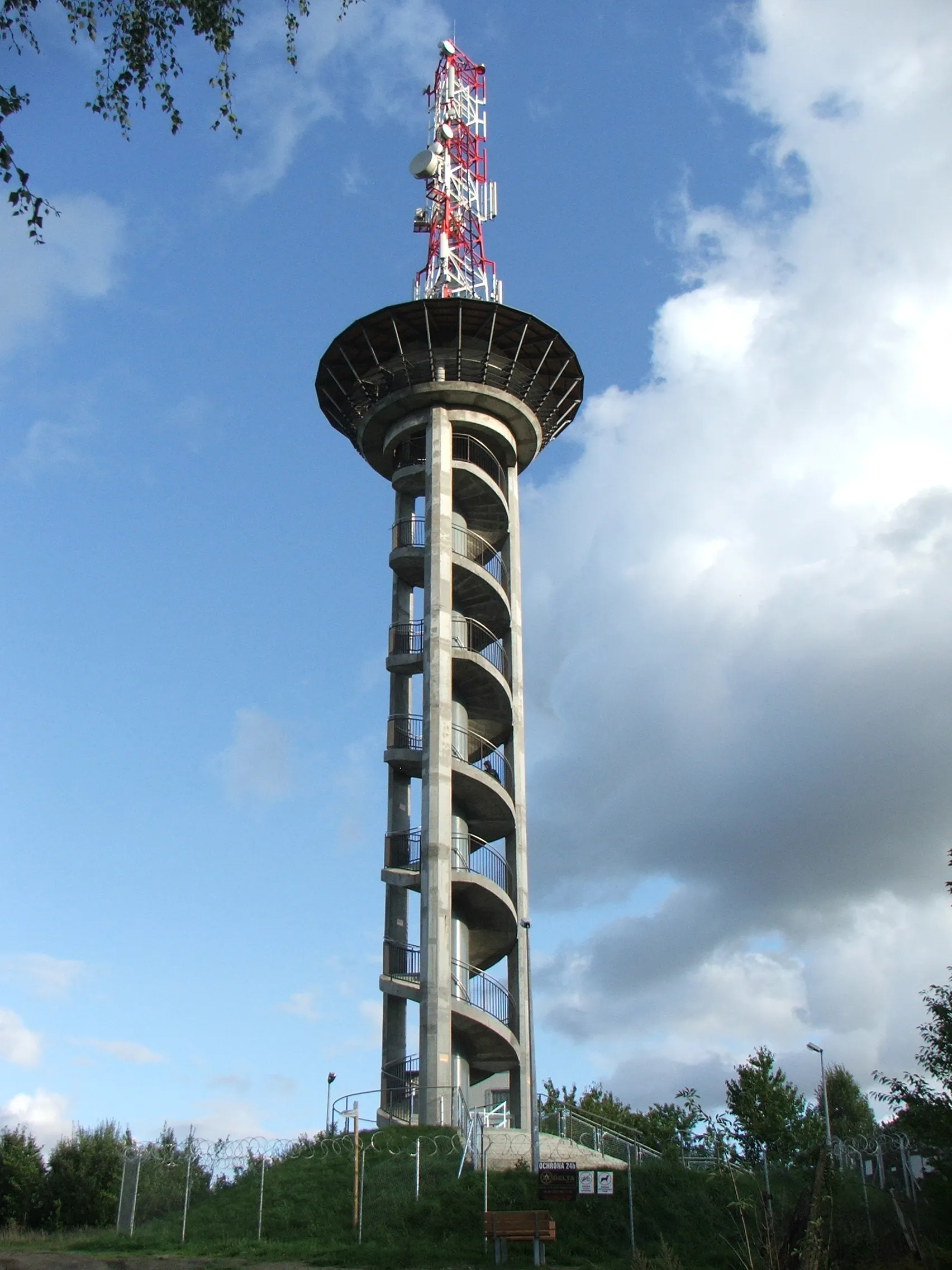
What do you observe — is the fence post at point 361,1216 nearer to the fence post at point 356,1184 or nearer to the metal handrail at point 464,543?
the fence post at point 356,1184

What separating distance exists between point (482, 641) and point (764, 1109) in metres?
22.0

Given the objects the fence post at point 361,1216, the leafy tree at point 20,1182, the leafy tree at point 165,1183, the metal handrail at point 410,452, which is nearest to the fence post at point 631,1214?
the fence post at point 361,1216

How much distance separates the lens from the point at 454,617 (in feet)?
152

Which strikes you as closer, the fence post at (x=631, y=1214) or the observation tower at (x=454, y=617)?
the fence post at (x=631, y=1214)

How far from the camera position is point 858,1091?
→ 2552 inches

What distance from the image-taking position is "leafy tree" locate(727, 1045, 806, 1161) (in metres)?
50.1

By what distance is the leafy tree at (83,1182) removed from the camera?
3756cm

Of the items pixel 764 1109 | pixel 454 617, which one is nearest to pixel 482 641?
pixel 454 617

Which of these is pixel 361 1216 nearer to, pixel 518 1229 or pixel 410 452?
pixel 518 1229

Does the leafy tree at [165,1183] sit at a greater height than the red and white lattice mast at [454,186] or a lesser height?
lesser

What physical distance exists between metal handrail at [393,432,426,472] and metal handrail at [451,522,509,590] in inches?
141

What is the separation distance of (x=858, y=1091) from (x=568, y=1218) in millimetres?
43434

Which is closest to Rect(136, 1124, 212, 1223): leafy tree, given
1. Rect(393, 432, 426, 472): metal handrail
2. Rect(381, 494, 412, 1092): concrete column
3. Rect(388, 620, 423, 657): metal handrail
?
Rect(381, 494, 412, 1092): concrete column

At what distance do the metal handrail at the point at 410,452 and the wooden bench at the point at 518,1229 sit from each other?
3163 cm
